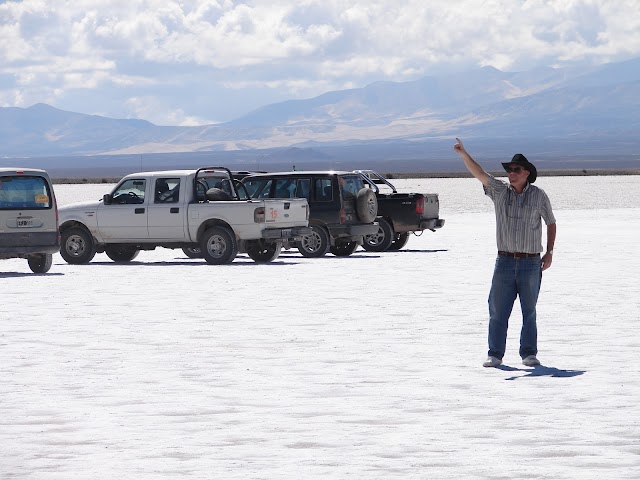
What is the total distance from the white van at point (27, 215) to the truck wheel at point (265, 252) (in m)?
4.21

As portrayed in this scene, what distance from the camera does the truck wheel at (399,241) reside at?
28984 millimetres

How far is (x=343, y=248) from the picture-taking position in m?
27.5

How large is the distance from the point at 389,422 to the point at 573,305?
8.00 m

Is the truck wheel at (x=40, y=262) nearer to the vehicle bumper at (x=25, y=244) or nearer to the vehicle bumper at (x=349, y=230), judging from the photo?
the vehicle bumper at (x=25, y=244)

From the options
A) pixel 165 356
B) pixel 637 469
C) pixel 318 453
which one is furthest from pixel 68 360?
pixel 637 469

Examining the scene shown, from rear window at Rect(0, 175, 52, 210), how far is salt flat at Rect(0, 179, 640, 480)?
3.02 meters

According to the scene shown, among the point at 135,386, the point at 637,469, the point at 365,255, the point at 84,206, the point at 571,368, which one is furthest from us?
the point at 365,255

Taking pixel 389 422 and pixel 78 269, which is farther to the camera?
pixel 78 269

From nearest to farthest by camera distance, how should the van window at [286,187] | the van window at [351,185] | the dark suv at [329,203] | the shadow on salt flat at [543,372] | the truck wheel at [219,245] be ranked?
the shadow on salt flat at [543,372] → the truck wheel at [219,245] → the dark suv at [329,203] → the van window at [351,185] → the van window at [286,187]

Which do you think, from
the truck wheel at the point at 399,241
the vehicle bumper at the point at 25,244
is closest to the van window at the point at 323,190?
the truck wheel at the point at 399,241

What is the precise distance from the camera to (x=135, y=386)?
393 inches

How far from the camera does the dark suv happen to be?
86.1 feet

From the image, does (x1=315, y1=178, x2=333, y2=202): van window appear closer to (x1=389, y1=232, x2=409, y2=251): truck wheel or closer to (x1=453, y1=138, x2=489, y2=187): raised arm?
(x1=389, y1=232, x2=409, y2=251): truck wheel

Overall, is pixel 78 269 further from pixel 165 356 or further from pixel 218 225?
pixel 165 356
